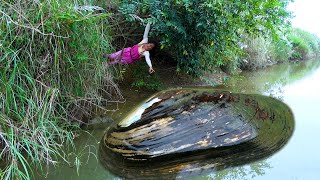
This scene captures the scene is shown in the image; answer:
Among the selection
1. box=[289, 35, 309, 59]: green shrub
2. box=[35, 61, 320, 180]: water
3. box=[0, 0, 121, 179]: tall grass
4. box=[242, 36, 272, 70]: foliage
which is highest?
box=[0, 0, 121, 179]: tall grass

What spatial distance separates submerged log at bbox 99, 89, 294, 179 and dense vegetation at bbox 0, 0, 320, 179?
1.51ft

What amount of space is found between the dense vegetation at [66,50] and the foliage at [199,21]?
0.5 inches

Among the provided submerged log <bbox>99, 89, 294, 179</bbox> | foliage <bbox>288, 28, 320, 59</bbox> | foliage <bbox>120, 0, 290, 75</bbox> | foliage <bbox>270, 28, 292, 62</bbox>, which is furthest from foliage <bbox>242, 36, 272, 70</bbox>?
submerged log <bbox>99, 89, 294, 179</bbox>

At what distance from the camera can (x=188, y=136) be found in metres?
2.43

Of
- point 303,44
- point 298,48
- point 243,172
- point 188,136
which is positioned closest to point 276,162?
point 243,172

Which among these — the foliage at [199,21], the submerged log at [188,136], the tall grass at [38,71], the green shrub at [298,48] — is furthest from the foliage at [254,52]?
the tall grass at [38,71]

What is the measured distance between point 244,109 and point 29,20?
198 centimetres

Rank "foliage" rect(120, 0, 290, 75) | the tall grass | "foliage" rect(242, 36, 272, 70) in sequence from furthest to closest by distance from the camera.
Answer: "foliage" rect(242, 36, 272, 70)
"foliage" rect(120, 0, 290, 75)
the tall grass

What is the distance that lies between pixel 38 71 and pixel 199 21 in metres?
2.46

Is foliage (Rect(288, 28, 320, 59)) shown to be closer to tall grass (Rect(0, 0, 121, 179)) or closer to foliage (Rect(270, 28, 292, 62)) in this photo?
foliage (Rect(270, 28, 292, 62))

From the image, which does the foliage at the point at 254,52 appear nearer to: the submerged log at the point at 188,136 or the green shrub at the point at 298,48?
the green shrub at the point at 298,48

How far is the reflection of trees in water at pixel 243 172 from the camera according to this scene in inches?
91.4

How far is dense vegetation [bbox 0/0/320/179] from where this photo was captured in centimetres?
202

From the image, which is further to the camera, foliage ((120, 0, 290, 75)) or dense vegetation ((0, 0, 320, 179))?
foliage ((120, 0, 290, 75))
